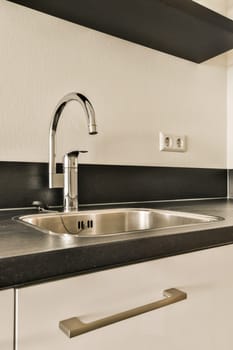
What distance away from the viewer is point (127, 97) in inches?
46.5

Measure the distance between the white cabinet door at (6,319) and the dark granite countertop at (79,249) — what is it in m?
0.01

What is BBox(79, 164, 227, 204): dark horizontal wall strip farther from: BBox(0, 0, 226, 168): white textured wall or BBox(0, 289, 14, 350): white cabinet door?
BBox(0, 289, 14, 350): white cabinet door

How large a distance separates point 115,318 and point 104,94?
2.82 feet

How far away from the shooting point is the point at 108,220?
94cm

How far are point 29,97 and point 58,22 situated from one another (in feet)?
1.00

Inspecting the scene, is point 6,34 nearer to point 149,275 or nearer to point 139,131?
point 139,131

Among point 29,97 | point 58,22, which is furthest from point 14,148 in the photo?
point 58,22

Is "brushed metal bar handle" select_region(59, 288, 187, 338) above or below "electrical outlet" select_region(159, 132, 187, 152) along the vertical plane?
below

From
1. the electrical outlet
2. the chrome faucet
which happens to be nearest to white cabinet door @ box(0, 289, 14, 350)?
the chrome faucet

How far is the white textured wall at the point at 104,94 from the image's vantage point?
36.5 inches

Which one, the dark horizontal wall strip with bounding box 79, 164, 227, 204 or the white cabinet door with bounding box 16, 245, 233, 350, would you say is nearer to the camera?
the white cabinet door with bounding box 16, 245, 233, 350

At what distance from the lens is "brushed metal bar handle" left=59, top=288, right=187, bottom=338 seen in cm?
38

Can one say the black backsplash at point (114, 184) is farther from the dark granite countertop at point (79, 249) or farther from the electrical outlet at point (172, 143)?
the dark granite countertop at point (79, 249)

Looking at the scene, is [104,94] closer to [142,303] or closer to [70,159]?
[70,159]
